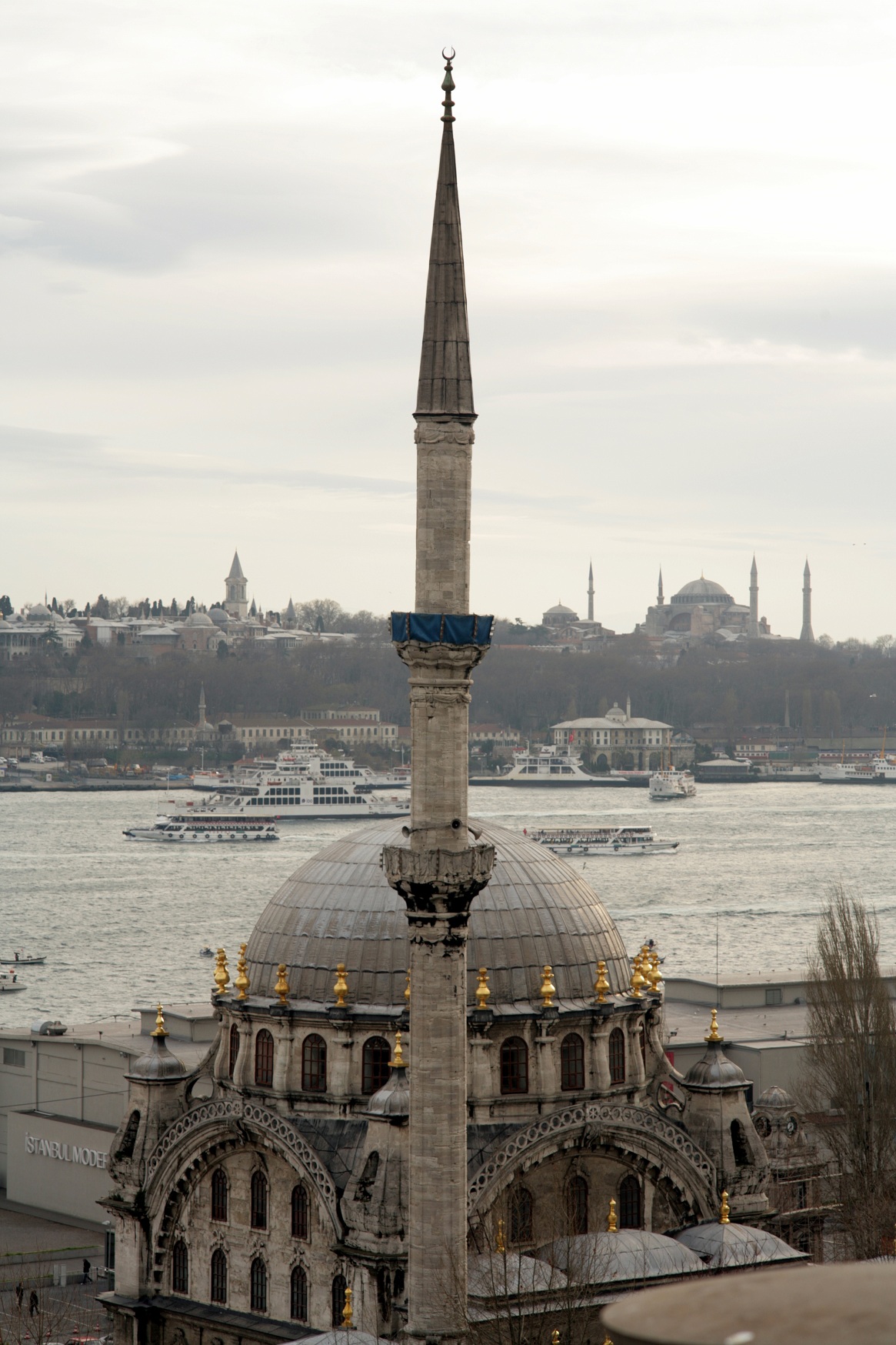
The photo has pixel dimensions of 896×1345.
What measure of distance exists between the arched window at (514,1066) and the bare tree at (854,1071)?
5877 mm

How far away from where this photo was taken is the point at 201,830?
482ft

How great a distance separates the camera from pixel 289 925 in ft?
97.6

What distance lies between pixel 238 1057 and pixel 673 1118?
593cm

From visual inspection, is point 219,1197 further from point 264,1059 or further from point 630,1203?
point 630,1203

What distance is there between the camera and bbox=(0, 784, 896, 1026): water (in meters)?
81.6

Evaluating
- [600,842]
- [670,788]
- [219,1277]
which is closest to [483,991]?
[219,1277]

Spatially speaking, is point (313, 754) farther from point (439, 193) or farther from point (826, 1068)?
point (439, 193)

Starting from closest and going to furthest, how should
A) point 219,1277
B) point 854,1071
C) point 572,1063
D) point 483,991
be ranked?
1. point 483,991
2. point 572,1063
3. point 219,1277
4. point 854,1071

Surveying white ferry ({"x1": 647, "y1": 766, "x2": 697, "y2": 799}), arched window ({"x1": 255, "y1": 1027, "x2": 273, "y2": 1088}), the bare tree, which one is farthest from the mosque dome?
white ferry ({"x1": 647, "y1": 766, "x2": 697, "y2": 799})

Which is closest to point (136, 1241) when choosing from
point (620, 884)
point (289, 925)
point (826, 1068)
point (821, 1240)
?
point (289, 925)

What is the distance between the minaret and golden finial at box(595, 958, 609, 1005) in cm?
551

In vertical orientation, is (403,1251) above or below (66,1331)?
above

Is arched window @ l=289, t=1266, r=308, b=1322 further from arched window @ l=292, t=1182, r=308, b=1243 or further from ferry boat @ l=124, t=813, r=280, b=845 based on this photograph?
ferry boat @ l=124, t=813, r=280, b=845

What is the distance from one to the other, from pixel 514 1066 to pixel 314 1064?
2.67m
